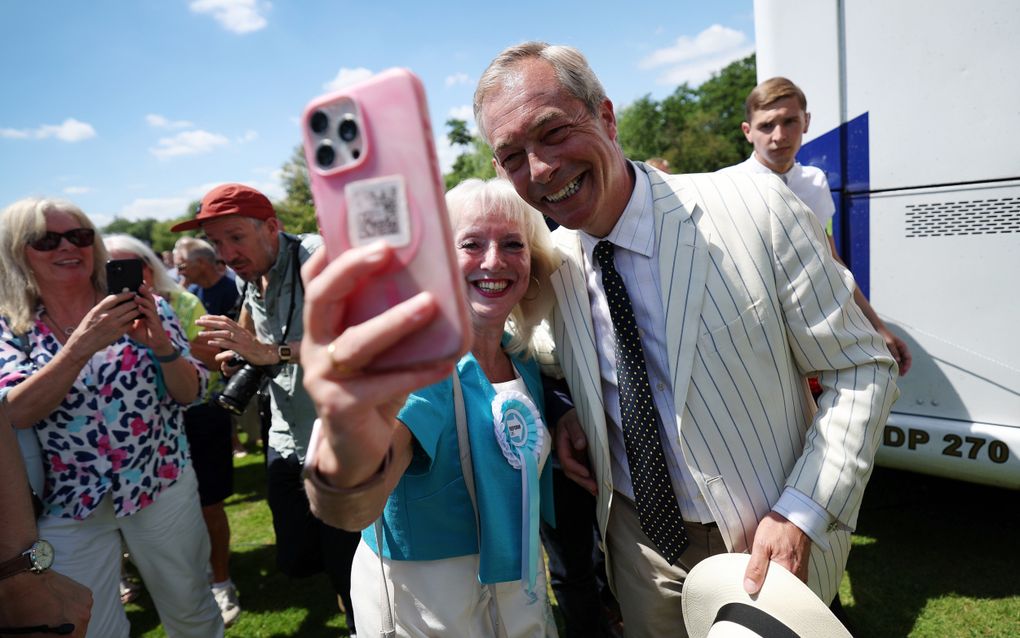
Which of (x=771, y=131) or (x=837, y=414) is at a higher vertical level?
(x=771, y=131)

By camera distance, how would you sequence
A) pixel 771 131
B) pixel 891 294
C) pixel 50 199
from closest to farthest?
pixel 50 199, pixel 891 294, pixel 771 131

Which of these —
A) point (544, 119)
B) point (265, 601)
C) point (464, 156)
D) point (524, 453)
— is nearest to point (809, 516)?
point (524, 453)

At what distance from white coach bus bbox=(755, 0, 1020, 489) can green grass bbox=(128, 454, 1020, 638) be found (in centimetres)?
55

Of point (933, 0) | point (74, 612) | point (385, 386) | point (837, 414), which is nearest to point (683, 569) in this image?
point (837, 414)

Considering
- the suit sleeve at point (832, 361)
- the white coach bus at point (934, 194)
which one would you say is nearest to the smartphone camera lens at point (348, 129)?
the suit sleeve at point (832, 361)

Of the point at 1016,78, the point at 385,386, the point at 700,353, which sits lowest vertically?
the point at 700,353

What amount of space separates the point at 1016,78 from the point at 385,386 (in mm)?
3262

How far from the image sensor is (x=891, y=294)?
316cm

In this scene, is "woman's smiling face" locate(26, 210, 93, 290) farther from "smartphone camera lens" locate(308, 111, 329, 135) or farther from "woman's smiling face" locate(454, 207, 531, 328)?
"smartphone camera lens" locate(308, 111, 329, 135)

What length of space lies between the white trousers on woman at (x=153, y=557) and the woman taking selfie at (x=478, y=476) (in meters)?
1.41

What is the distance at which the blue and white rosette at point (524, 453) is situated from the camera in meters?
1.57

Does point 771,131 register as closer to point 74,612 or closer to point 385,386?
point 385,386

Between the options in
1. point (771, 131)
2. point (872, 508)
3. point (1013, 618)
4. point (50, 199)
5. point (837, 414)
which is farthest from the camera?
point (872, 508)

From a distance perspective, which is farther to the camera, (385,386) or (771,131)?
(771,131)
